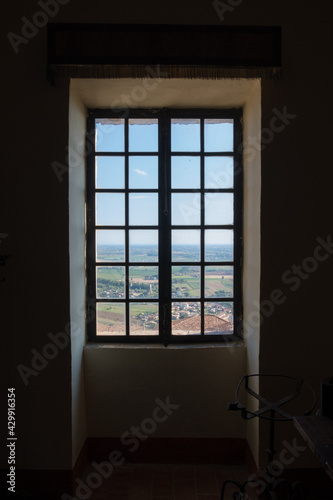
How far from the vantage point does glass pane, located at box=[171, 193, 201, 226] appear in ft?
9.25

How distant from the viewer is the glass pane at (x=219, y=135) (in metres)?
2.82

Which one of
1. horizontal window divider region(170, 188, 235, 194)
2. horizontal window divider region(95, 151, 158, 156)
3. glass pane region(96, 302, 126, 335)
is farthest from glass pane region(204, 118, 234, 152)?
glass pane region(96, 302, 126, 335)

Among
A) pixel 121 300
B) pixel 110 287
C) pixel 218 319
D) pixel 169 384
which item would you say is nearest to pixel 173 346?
pixel 169 384

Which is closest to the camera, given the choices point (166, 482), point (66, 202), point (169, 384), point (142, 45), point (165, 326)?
point (142, 45)

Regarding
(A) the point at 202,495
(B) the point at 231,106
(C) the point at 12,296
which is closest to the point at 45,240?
(C) the point at 12,296

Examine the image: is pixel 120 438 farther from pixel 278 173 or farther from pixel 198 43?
pixel 198 43

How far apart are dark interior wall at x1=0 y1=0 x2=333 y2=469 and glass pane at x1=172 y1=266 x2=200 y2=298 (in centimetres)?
64

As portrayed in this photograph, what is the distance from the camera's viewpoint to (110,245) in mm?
2832

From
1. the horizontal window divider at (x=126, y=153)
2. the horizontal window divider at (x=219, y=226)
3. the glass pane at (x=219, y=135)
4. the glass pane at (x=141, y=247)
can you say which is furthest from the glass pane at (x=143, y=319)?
the glass pane at (x=219, y=135)

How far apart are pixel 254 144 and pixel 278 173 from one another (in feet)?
0.99

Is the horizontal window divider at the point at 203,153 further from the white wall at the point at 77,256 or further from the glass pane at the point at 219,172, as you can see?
the white wall at the point at 77,256

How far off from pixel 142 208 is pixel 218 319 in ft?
3.52

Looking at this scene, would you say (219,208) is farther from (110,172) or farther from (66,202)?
(66,202)

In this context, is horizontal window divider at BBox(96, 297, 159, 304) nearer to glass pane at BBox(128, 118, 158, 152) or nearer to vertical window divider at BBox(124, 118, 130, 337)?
vertical window divider at BBox(124, 118, 130, 337)
